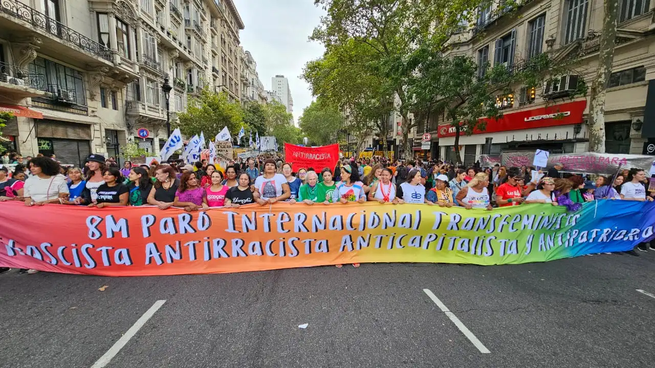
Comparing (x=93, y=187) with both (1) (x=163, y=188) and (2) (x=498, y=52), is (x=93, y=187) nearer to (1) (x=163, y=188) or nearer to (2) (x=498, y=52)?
(1) (x=163, y=188)

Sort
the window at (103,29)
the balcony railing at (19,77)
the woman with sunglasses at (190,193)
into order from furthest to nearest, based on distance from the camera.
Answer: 1. the window at (103,29)
2. the balcony railing at (19,77)
3. the woman with sunglasses at (190,193)

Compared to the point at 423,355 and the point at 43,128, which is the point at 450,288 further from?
the point at 43,128

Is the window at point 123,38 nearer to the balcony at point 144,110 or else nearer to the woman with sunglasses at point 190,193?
the balcony at point 144,110

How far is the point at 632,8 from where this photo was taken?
11633mm

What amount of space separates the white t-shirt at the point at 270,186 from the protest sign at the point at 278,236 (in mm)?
884

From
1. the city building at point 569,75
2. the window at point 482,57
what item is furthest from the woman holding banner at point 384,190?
the window at point 482,57

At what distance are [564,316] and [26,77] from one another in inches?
813

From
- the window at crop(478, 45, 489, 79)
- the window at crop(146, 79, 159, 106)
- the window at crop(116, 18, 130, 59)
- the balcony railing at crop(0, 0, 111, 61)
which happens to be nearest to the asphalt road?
the balcony railing at crop(0, 0, 111, 61)

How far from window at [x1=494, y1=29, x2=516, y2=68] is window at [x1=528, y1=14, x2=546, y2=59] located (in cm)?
107

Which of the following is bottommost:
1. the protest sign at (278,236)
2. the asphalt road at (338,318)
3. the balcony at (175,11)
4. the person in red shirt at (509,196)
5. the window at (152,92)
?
the asphalt road at (338,318)

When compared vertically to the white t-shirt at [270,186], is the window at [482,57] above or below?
above

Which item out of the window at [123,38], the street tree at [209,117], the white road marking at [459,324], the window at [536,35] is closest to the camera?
the white road marking at [459,324]

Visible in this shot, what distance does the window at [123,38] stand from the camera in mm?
19016

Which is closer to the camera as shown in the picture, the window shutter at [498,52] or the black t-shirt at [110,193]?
the black t-shirt at [110,193]
